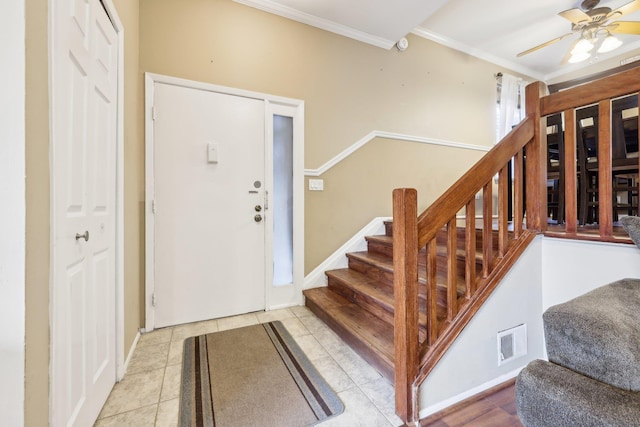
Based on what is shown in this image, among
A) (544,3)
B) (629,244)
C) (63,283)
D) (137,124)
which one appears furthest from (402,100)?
(63,283)

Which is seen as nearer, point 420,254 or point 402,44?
point 420,254

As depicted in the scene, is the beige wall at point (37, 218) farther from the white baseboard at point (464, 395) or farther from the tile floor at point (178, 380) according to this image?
the white baseboard at point (464, 395)

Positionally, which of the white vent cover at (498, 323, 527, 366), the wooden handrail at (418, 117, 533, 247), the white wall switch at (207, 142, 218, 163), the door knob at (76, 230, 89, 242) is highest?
the white wall switch at (207, 142, 218, 163)

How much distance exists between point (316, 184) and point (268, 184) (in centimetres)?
48

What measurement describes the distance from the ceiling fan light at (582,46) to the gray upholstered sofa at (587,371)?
128 inches

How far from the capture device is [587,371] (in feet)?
2.49

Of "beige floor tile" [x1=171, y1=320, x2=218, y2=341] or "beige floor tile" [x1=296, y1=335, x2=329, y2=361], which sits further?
"beige floor tile" [x1=171, y1=320, x2=218, y2=341]

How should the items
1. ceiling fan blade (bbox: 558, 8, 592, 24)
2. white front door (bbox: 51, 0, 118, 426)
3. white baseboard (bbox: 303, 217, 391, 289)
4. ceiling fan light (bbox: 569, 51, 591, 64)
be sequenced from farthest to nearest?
ceiling fan light (bbox: 569, 51, 591, 64) → white baseboard (bbox: 303, 217, 391, 289) → ceiling fan blade (bbox: 558, 8, 592, 24) → white front door (bbox: 51, 0, 118, 426)

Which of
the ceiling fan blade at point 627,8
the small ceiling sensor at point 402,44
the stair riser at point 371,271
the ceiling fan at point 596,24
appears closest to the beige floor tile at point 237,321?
the stair riser at point 371,271

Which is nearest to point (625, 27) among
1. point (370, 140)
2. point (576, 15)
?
point (576, 15)

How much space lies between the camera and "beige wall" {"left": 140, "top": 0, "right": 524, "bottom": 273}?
2.19m

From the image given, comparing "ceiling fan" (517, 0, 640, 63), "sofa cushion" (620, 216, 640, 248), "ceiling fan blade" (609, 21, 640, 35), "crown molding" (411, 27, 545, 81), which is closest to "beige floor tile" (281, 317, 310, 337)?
"sofa cushion" (620, 216, 640, 248)

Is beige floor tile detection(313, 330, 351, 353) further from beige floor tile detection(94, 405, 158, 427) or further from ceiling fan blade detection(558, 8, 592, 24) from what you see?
ceiling fan blade detection(558, 8, 592, 24)

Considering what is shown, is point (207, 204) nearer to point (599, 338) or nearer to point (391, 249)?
point (391, 249)
